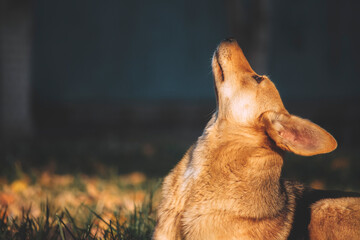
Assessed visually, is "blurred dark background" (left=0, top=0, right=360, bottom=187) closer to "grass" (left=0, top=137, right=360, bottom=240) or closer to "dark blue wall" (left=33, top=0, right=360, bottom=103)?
"dark blue wall" (left=33, top=0, right=360, bottom=103)

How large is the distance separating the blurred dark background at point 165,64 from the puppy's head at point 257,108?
4694mm

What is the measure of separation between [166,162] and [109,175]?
1.37 metres

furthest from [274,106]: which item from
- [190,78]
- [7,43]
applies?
[190,78]

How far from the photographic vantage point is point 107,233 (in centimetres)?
308

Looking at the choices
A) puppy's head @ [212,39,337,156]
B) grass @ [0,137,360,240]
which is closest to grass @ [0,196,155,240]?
grass @ [0,137,360,240]

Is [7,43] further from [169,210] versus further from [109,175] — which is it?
[169,210]

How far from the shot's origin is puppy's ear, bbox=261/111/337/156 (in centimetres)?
240

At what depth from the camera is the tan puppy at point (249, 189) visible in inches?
105

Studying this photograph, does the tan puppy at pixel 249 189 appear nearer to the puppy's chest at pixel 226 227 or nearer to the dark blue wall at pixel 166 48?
the puppy's chest at pixel 226 227

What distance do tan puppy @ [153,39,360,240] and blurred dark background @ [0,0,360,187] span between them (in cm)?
491

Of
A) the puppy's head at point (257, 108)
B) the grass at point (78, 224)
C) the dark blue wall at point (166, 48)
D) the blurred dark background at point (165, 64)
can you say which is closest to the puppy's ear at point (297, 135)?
the puppy's head at point (257, 108)

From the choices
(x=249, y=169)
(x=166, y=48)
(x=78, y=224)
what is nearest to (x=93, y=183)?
(x=78, y=224)

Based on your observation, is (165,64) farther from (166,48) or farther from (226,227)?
(226,227)

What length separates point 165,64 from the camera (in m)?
11.7
